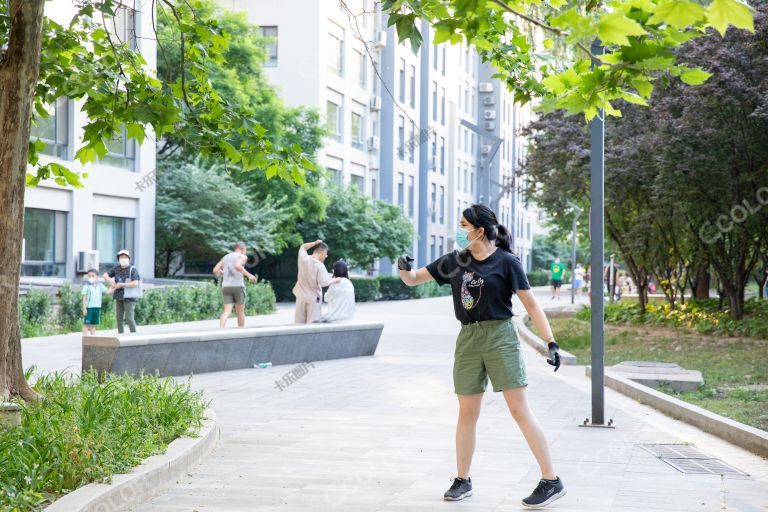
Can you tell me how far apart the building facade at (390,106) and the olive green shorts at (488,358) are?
21083 millimetres

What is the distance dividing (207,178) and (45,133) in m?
6.97

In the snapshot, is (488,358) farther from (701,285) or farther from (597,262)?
(701,285)

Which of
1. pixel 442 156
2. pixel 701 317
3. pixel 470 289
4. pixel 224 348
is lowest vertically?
pixel 224 348

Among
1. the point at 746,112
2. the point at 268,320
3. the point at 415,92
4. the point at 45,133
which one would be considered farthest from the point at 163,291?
the point at 415,92

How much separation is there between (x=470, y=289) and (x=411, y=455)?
2.11 m

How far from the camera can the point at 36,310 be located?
2066cm

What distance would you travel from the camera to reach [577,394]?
1195 centimetres

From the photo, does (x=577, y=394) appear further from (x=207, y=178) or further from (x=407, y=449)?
(x=207, y=178)

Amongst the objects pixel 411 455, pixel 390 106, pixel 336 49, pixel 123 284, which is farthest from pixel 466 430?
pixel 390 106

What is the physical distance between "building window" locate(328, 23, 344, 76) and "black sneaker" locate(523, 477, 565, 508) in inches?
1599

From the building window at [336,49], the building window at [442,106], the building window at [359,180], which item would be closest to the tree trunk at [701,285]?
the building window at [336,49]

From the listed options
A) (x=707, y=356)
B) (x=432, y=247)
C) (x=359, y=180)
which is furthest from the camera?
(x=432, y=247)

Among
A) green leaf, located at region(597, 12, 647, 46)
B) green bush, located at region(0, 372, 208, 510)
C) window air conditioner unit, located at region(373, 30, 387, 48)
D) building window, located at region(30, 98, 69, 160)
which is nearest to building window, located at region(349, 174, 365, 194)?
window air conditioner unit, located at region(373, 30, 387, 48)

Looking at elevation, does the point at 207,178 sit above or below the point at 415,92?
below
